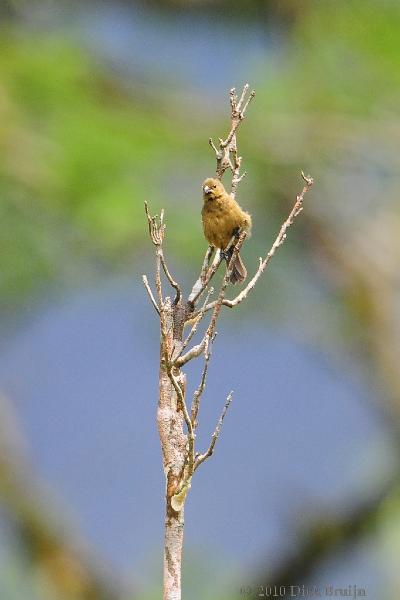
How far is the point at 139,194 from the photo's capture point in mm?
3543

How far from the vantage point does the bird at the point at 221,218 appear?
1512mm

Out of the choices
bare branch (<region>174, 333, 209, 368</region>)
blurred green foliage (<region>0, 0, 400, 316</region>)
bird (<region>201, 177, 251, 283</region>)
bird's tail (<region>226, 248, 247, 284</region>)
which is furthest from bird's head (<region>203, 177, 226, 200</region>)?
blurred green foliage (<region>0, 0, 400, 316</region>)

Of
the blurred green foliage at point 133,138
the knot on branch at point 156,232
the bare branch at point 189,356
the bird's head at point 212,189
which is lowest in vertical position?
the bare branch at point 189,356

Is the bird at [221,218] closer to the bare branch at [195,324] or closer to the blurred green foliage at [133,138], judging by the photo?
the bare branch at [195,324]

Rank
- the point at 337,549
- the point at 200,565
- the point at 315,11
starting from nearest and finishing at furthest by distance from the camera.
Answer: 1. the point at 315,11
2. the point at 337,549
3. the point at 200,565

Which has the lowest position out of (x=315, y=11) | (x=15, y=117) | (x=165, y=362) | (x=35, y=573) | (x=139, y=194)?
(x=165, y=362)

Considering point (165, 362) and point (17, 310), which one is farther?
point (17, 310)

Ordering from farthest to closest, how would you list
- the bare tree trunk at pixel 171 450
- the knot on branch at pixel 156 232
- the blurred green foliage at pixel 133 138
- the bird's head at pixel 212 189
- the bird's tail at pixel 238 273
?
the blurred green foliage at pixel 133 138, the bird's tail at pixel 238 273, the bird's head at pixel 212 189, the knot on branch at pixel 156 232, the bare tree trunk at pixel 171 450

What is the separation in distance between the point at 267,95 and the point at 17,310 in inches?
53.4

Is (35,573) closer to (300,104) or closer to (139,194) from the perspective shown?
(139,194)

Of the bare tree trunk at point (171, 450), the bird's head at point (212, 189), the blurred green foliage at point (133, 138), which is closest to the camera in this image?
the bare tree trunk at point (171, 450)

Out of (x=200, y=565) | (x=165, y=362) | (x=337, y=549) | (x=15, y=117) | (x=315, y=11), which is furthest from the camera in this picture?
(x=200, y=565)

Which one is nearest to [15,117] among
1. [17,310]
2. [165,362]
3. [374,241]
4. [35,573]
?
[17,310]

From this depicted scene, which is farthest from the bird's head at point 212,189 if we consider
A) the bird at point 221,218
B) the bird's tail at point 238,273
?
the bird's tail at point 238,273
